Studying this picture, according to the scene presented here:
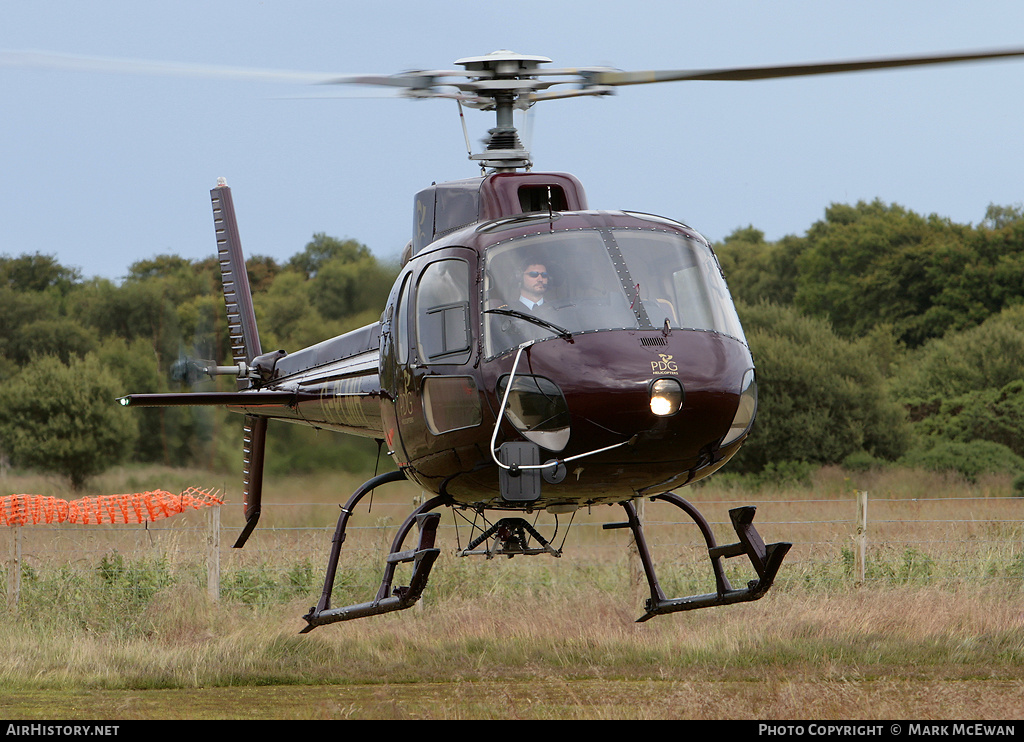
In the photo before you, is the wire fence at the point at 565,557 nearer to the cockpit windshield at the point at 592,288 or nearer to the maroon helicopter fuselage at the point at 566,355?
the maroon helicopter fuselage at the point at 566,355

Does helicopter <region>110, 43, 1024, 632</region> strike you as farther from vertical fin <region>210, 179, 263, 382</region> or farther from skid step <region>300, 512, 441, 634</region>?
vertical fin <region>210, 179, 263, 382</region>

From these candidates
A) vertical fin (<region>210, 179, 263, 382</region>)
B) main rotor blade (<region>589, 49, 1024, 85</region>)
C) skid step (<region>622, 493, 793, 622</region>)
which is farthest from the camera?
vertical fin (<region>210, 179, 263, 382</region>)

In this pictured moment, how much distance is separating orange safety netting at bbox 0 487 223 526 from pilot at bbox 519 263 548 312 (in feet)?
24.7

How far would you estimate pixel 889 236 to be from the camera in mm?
38094

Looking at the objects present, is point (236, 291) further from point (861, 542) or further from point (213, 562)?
point (861, 542)

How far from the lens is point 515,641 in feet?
38.5

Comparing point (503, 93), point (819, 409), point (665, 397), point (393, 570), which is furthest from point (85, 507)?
point (819, 409)

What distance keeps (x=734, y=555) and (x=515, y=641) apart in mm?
4450

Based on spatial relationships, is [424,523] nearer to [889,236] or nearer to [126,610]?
[126,610]

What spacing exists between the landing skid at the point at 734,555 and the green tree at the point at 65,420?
19786mm

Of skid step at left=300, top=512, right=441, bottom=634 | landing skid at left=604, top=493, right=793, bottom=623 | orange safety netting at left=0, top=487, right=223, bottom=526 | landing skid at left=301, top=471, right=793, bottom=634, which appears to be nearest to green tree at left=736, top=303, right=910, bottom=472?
orange safety netting at left=0, top=487, right=223, bottom=526

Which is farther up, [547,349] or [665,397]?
[547,349]

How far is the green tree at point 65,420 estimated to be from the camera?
26328 millimetres

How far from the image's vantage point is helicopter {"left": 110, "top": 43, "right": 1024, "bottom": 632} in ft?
20.8
